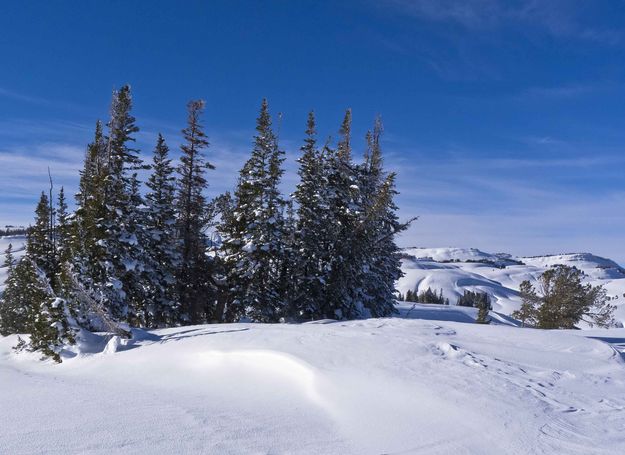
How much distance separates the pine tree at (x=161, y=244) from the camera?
21.8 m

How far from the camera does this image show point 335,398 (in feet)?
21.9

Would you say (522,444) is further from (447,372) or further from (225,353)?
(225,353)

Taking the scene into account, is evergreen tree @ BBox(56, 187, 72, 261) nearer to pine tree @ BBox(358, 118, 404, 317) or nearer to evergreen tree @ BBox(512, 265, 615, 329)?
pine tree @ BBox(358, 118, 404, 317)

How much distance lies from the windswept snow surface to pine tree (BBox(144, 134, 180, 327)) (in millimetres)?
10009

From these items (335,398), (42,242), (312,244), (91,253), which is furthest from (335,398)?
(42,242)

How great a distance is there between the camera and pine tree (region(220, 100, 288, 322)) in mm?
22344

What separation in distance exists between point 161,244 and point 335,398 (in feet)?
59.9

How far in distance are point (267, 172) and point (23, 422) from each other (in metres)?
19.4

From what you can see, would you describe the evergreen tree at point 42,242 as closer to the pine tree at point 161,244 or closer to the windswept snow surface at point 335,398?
the pine tree at point 161,244

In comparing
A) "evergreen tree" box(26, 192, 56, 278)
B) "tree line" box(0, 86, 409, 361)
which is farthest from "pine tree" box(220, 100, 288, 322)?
"evergreen tree" box(26, 192, 56, 278)

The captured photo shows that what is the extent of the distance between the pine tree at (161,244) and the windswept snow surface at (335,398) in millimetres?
10009

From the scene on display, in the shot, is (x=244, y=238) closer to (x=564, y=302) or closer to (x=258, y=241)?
(x=258, y=241)

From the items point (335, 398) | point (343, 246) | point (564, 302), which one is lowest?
point (335, 398)

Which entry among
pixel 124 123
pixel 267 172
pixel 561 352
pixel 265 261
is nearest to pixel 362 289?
pixel 265 261
